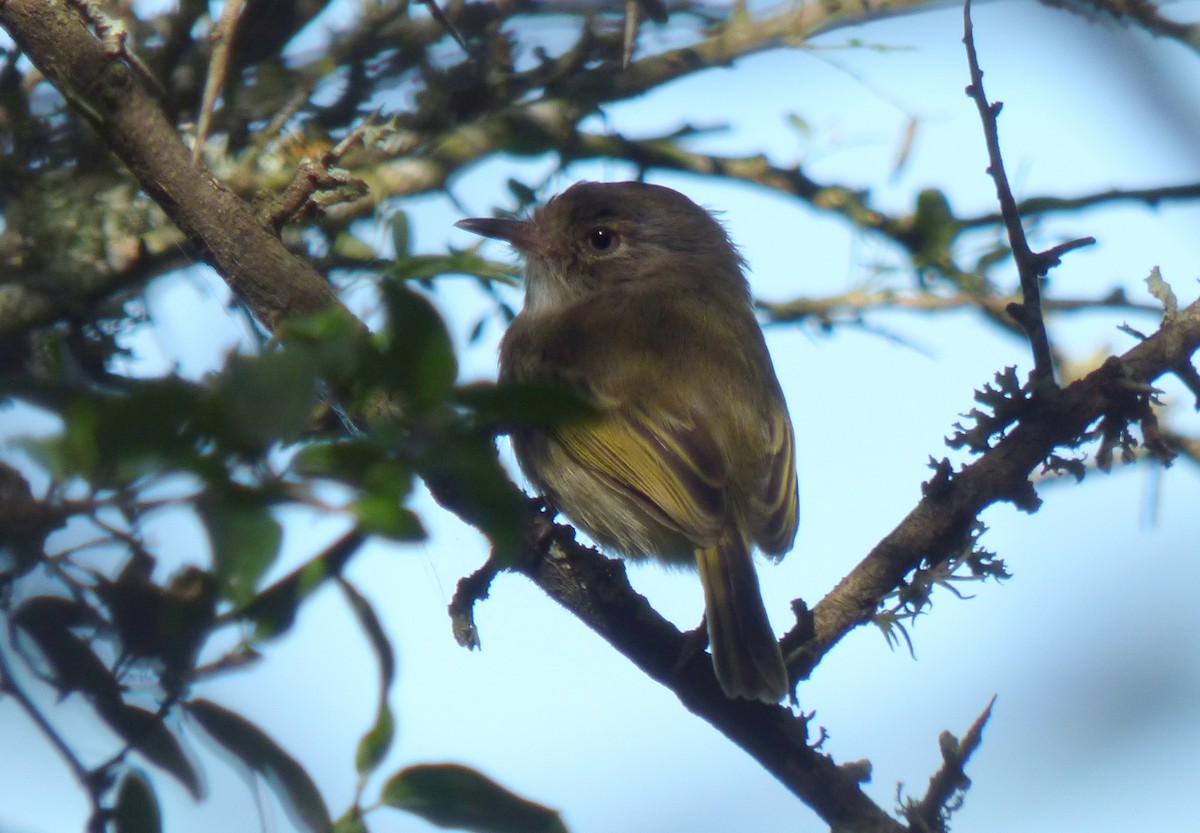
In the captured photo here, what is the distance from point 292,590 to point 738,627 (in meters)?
1.87

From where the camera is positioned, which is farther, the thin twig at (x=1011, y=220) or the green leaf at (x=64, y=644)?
the thin twig at (x=1011, y=220)

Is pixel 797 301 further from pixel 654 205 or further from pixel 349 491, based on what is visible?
pixel 349 491

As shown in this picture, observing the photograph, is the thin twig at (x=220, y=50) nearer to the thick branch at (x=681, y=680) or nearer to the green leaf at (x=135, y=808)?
the thick branch at (x=681, y=680)

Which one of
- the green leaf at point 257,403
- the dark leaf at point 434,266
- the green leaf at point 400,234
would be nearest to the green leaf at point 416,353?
the green leaf at point 257,403

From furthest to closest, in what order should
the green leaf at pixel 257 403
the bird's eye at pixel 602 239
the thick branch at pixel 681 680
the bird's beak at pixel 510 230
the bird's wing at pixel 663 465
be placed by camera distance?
the bird's eye at pixel 602 239 → the bird's beak at pixel 510 230 → the bird's wing at pixel 663 465 → the thick branch at pixel 681 680 → the green leaf at pixel 257 403

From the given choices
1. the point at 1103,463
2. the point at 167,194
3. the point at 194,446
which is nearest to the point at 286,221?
the point at 167,194

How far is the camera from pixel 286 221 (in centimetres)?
241

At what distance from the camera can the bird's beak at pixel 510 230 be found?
4613mm

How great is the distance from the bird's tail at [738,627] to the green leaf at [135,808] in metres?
1.47

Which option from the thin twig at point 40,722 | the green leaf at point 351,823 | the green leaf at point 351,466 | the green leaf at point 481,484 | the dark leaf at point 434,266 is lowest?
the thin twig at point 40,722

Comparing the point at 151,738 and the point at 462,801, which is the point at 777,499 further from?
the point at 151,738

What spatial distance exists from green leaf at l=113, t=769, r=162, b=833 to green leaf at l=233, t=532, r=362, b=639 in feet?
0.57

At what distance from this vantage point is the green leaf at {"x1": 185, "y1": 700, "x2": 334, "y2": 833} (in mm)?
1325

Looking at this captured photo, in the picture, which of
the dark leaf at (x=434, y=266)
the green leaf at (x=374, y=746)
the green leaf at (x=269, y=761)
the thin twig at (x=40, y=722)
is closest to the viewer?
the thin twig at (x=40, y=722)
